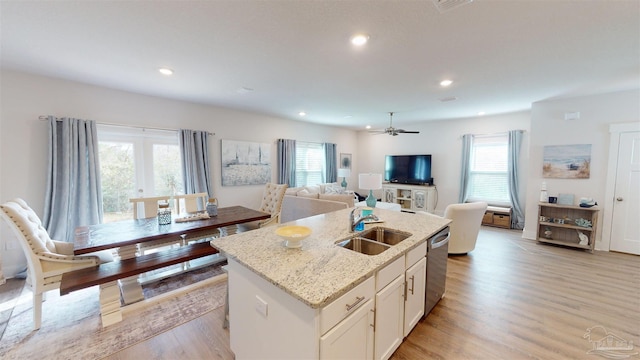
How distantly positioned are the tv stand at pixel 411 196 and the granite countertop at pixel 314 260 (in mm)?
4582

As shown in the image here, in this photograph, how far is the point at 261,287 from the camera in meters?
1.36

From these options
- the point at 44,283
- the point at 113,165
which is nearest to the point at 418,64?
the point at 44,283

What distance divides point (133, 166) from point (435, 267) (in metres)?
4.45

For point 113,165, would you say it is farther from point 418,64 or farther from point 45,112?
point 418,64

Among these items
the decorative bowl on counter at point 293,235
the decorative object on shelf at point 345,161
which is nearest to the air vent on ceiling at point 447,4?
the decorative bowl on counter at point 293,235

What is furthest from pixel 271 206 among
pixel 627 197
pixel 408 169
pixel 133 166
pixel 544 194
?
pixel 627 197

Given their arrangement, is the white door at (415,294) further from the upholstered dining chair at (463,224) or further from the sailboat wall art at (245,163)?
the sailboat wall art at (245,163)

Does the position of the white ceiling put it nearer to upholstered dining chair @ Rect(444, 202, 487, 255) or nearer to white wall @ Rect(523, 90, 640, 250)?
white wall @ Rect(523, 90, 640, 250)

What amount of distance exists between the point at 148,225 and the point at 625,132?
6.84m

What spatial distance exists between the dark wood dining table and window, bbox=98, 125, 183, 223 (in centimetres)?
117

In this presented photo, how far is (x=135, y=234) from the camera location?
2.38 meters

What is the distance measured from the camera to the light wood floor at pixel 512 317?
1843mm

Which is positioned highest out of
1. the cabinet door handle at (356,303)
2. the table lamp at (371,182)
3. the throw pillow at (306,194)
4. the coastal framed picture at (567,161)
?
the coastal framed picture at (567,161)

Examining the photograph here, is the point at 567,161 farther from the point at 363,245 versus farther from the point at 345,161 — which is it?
the point at 345,161
